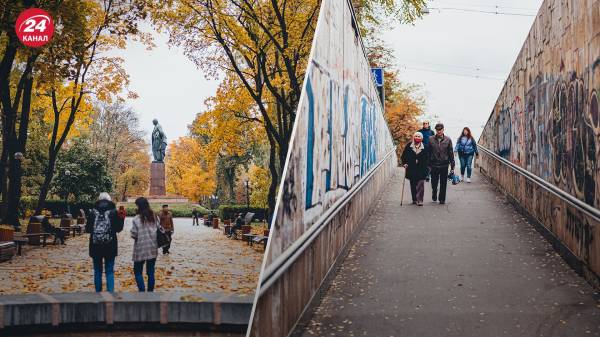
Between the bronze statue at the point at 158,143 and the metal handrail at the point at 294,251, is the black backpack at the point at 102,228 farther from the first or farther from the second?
the bronze statue at the point at 158,143

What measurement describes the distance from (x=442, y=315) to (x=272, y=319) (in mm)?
2101

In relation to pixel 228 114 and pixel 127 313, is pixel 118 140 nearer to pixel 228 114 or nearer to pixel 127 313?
pixel 228 114

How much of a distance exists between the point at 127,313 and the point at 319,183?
4.53 metres

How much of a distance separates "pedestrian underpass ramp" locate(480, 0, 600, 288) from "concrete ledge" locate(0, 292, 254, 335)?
483cm

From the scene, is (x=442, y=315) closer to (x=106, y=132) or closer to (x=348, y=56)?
(x=348, y=56)

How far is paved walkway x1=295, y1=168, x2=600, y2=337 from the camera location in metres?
6.19

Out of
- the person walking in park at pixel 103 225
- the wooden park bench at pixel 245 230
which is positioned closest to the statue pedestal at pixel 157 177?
the wooden park bench at pixel 245 230

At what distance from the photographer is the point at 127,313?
1025 centimetres

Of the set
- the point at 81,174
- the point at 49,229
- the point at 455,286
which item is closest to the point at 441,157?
the point at 455,286

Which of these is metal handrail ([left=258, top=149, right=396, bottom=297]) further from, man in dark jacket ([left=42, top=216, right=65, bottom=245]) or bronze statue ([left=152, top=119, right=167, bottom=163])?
bronze statue ([left=152, top=119, right=167, bottom=163])

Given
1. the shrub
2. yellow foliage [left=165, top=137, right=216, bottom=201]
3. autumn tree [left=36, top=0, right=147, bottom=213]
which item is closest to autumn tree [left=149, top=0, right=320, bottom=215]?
autumn tree [left=36, top=0, right=147, bottom=213]

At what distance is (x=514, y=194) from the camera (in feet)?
44.8

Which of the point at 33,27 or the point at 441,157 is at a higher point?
the point at 33,27

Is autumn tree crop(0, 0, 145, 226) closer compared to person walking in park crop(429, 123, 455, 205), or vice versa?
person walking in park crop(429, 123, 455, 205)
